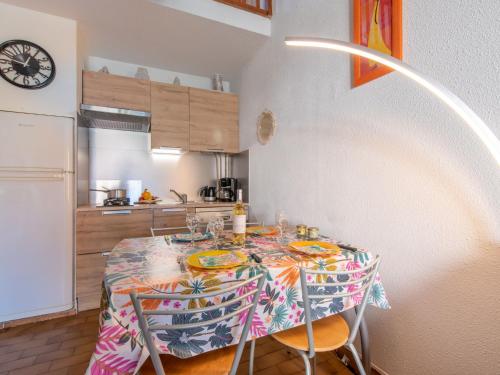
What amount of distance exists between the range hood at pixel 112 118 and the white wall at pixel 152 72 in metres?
0.73

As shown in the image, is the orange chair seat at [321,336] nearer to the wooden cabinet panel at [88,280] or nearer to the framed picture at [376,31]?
the framed picture at [376,31]

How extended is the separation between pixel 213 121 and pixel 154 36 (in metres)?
1.06

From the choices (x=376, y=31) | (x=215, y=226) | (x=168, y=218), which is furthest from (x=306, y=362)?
(x=168, y=218)

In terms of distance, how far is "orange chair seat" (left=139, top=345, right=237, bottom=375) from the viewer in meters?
0.88

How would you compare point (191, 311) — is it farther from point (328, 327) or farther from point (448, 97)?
point (448, 97)

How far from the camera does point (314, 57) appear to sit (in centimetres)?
190

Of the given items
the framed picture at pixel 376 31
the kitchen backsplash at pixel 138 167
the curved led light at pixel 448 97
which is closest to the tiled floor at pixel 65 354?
the kitchen backsplash at pixel 138 167

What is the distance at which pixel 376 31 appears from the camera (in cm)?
142

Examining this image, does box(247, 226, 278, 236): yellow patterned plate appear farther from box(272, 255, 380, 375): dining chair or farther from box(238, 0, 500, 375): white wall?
box(272, 255, 380, 375): dining chair

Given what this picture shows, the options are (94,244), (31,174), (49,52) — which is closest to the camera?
(31,174)

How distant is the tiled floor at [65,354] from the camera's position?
4.82 feet

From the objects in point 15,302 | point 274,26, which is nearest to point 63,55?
point 274,26

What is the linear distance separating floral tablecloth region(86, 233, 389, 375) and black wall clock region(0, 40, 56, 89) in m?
1.92

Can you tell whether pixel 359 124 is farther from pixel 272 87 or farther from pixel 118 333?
pixel 118 333
